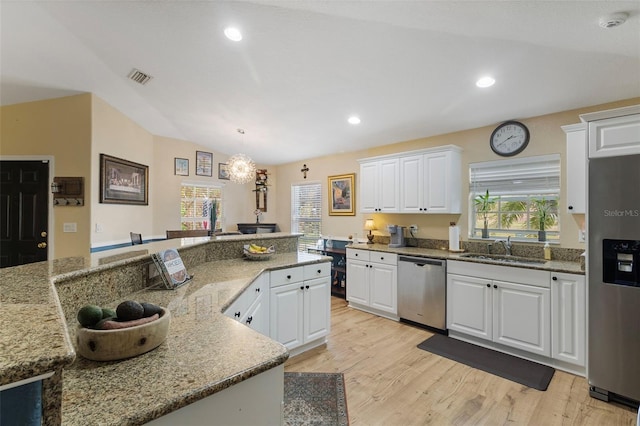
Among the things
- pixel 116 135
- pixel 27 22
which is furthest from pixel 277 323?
pixel 116 135

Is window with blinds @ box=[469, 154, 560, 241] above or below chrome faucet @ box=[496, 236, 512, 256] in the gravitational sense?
above

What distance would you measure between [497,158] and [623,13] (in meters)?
1.78

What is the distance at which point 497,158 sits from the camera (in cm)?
348

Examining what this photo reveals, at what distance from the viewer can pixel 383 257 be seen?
383 cm

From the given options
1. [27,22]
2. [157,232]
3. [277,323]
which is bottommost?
[277,323]

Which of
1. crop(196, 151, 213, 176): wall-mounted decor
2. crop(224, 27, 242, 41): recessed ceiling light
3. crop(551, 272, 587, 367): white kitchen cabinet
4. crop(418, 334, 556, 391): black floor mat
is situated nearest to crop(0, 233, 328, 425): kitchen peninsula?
crop(224, 27, 242, 41): recessed ceiling light

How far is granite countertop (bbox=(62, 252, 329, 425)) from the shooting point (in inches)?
26.6

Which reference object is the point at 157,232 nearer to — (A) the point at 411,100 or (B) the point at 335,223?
(B) the point at 335,223

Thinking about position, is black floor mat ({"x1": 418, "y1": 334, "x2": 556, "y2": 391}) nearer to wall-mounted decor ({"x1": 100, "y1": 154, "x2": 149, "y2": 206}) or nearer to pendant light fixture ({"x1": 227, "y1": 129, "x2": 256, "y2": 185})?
pendant light fixture ({"x1": 227, "y1": 129, "x2": 256, "y2": 185})

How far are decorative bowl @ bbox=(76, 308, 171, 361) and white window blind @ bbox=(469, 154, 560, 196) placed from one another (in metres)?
3.77

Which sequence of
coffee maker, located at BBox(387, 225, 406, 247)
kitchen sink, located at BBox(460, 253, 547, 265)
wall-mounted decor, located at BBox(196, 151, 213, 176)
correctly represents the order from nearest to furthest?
kitchen sink, located at BBox(460, 253, 547, 265)
coffee maker, located at BBox(387, 225, 406, 247)
wall-mounted decor, located at BBox(196, 151, 213, 176)

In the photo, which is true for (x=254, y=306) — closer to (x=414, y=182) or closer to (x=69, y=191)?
(x=414, y=182)

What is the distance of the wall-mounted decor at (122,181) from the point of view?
4016 mm

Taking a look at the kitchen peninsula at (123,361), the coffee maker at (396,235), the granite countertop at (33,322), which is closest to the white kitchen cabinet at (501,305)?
the coffee maker at (396,235)
